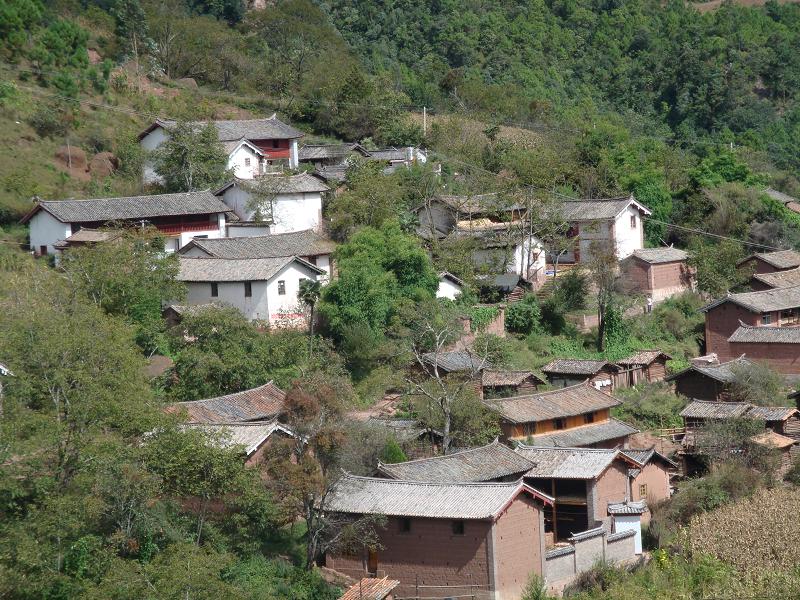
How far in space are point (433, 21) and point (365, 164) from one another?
109 ft

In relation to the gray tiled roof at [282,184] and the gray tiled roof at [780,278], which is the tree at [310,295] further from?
the gray tiled roof at [780,278]

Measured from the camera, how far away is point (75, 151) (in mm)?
45156

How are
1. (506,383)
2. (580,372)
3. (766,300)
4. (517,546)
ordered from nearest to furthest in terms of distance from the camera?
(517,546) < (506,383) < (580,372) < (766,300)

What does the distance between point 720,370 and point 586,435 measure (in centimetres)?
638

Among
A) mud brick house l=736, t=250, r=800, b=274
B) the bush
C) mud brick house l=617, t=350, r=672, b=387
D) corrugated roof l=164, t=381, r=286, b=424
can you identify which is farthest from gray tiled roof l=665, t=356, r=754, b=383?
corrugated roof l=164, t=381, r=286, b=424

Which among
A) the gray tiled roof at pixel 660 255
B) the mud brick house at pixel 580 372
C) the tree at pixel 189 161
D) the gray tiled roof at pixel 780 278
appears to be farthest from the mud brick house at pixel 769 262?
the tree at pixel 189 161

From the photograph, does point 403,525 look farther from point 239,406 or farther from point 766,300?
point 766,300

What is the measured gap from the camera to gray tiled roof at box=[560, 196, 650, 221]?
42625 millimetres

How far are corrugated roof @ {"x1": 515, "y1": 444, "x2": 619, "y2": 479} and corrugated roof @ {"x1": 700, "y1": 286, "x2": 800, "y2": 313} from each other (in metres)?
12.0

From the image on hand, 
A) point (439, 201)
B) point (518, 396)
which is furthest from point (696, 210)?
point (518, 396)

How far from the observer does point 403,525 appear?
25297 millimetres

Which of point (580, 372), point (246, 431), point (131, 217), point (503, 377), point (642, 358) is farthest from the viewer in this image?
point (131, 217)

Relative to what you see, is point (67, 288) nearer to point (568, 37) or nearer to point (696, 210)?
point (696, 210)

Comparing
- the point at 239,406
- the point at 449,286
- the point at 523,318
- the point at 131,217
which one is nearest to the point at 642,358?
the point at 523,318
